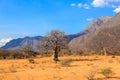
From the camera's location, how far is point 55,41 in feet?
178

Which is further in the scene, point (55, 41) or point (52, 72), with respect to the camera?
point (55, 41)

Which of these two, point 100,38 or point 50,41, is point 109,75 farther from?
point 100,38

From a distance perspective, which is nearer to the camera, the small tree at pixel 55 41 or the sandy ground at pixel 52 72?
the sandy ground at pixel 52 72

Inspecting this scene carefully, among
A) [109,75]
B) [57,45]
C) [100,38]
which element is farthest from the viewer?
[100,38]

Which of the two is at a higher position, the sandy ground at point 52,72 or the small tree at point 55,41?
the small tree at point 55,41

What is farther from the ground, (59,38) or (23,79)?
(59,38)

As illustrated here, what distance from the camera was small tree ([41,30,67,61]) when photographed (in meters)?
54.2

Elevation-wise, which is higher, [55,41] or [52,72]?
[55,41]

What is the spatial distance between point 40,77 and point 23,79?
174 centimetres

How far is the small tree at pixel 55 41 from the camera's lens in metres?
54.2

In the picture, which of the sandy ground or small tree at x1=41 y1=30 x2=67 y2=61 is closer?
the sandy ground

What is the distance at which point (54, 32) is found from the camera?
54.7 m

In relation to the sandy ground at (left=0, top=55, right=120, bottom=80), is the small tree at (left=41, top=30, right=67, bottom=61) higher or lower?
higher

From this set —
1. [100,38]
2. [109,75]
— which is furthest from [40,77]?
[100,38]
